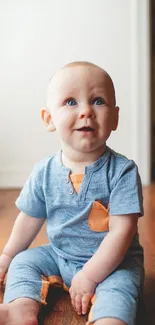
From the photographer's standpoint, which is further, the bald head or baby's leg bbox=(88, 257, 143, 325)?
the bald head

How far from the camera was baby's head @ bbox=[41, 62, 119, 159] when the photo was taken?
2.72 ft

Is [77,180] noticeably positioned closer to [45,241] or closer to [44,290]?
[44,290]

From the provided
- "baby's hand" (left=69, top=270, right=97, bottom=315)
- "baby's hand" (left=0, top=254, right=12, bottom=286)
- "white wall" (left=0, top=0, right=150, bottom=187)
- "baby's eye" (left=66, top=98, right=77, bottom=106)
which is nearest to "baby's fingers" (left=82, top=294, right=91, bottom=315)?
"baby's hand" (left=69, top=270, right=97, bottom=315)

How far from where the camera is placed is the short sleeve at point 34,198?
92 centimetres

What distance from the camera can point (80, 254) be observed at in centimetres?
89

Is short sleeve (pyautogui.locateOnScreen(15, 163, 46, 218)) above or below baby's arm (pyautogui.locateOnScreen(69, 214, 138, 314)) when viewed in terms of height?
above

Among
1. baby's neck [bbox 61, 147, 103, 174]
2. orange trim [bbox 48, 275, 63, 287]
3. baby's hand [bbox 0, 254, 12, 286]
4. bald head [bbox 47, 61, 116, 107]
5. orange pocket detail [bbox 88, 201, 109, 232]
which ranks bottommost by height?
orange trim [bbox 48, 275, 63, 287]

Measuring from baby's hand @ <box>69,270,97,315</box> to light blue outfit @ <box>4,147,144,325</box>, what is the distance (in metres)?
0.02

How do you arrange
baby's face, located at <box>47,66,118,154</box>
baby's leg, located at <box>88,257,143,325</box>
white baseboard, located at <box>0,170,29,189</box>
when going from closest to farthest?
1. baby's leg, located at <box>88,257,143,325</box>
2. baby's face, located at <box>47,66,118,154</box>
3. white baseboard, located at <box>0,170,29,189</box>

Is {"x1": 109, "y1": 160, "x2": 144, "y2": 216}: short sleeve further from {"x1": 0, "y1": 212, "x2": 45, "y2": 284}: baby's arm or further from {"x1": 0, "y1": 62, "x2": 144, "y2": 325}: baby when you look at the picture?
{"x1": 0, "y1": 212, "x2": 45, "y2": 284}: baby's arm

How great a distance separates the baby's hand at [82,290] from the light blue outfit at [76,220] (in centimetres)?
2

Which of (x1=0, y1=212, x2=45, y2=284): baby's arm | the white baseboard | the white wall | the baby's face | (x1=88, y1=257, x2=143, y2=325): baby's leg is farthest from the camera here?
Answer: the white baseboard

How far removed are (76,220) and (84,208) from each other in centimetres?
3

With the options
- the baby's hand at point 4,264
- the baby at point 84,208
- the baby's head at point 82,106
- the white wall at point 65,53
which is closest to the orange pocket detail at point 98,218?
the baby at point 84,208
